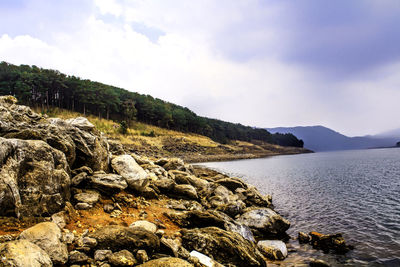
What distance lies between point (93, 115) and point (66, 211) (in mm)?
107967

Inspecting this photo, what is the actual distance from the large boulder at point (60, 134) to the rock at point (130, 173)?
2.87 feet

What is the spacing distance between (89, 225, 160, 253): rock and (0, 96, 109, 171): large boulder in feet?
20.5

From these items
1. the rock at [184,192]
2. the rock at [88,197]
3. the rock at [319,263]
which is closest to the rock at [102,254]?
the rock at [88,197]

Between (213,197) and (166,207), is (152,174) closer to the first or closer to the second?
(166,207)

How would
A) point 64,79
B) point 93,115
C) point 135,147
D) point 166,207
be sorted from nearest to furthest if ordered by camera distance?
point 166,207, point 135,147, point 64,79, point 93,115

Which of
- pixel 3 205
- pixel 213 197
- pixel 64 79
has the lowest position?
pixel 213 197

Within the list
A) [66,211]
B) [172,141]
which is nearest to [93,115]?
[172,141]

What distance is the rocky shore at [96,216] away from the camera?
695 cm

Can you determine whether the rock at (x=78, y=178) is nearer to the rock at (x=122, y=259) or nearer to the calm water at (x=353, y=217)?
the rock at (x=122, y=259)

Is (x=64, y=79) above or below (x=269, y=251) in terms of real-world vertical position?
Answer: above

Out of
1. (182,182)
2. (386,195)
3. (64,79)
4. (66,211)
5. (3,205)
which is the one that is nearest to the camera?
(3,205)

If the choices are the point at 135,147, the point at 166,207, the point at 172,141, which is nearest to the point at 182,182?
the point at 166,207

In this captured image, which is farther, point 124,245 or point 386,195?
point 386,195

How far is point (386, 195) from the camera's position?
2592 cm
